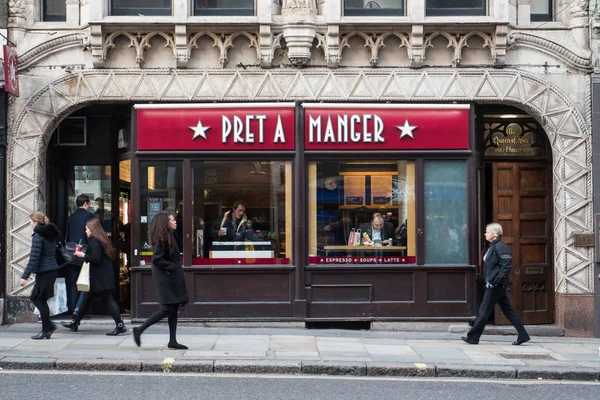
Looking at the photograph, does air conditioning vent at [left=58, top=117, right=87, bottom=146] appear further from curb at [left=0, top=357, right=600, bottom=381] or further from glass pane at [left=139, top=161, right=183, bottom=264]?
curb at [left=0, top=357, right=600, bottom=381]

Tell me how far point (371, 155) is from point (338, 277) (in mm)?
2031

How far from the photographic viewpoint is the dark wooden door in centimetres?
1502

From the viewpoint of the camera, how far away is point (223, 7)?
550 inches

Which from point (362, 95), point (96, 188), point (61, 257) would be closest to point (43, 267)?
point (61, 257)

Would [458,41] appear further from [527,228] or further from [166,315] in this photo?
[166,315]

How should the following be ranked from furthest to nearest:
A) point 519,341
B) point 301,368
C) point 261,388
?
point 519,341
point 301,368
point 261,388

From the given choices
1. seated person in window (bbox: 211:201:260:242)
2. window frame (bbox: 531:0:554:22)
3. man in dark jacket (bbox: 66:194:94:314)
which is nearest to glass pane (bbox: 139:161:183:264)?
seated person in window (bbox: 211:201:260:242)

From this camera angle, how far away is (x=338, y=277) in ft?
45.7

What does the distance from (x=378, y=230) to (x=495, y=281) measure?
2486mm

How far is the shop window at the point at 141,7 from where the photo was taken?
13.9 metres

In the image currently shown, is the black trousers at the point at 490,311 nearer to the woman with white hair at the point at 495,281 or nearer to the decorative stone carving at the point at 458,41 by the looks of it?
the woman with white hair at the point at 495,281

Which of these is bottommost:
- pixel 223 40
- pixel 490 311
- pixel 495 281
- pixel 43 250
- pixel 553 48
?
pixel 490 311

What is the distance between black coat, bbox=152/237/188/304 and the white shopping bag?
318cm

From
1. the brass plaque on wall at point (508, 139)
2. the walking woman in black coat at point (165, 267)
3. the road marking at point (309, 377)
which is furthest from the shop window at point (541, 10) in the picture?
the walking woman in black coat at point (165, 267)
